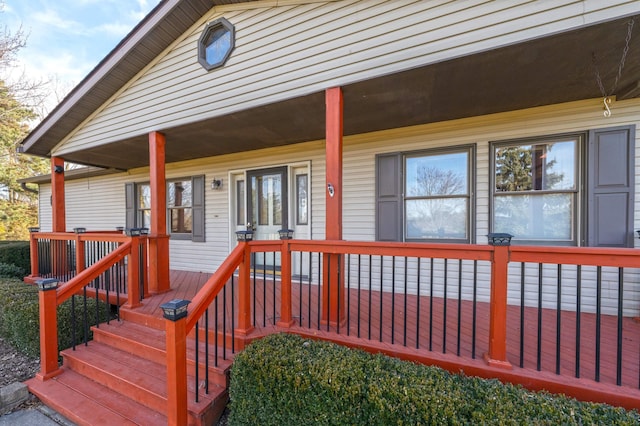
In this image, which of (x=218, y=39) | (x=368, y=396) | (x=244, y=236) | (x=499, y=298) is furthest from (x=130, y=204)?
(x=499, y=298)

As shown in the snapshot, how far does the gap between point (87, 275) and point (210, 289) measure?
5.84ft

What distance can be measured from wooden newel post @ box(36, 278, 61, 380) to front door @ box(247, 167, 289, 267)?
104 inches

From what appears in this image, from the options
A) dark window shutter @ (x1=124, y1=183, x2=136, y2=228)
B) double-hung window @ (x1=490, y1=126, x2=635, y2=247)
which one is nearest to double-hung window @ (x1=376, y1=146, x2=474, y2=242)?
double-hung window @ (x1=490, y1=126, x2=635, y2=247)

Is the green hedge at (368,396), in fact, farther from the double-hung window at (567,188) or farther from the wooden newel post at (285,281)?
the double-hung window at (567,188)

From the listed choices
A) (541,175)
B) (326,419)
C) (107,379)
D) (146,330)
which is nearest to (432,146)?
(541,175)

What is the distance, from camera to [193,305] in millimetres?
1957

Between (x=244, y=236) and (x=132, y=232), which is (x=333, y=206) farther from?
(x=132, y=232)

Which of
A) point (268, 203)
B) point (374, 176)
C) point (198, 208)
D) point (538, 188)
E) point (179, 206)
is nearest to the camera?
point (538, 188)

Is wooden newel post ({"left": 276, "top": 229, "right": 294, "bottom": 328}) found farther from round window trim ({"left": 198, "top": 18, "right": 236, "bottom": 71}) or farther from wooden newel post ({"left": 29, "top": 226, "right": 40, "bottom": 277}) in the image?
wooden newel post ({"left": 29, "top": 226, "right": 40, "bottom": 277})

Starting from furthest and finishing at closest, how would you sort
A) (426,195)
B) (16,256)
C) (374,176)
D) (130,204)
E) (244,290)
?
(130,204), (16,256), (374,176), (426,195), (244,290)

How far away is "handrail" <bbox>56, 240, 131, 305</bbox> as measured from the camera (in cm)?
267

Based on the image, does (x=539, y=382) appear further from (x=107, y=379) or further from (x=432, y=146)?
(x=107, y=379)

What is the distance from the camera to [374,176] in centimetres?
404

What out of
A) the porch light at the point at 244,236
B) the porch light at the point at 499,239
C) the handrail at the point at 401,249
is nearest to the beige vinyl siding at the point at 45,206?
the porch light at the point at 244,236
